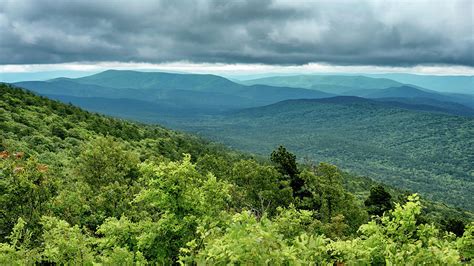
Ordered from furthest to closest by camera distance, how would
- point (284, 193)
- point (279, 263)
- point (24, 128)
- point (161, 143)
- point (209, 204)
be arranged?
1. point (161, 143)
2. point (24, 128)
3. point (284, 193)
4. point (209, 204)
5. point (279, 263)

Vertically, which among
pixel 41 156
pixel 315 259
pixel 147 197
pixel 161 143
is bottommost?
pixel 161 143

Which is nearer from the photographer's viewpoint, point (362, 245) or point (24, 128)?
point (362, 245)

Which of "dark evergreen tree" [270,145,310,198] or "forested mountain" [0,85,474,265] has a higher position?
"forested mountain" [0,85,474,265]

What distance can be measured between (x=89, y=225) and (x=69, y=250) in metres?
9.56

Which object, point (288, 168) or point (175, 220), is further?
point (288, 168)

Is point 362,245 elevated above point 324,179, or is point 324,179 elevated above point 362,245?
point 362,245

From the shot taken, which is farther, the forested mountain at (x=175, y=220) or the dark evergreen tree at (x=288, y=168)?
the dark evergreen tree at (x=288, y=168)

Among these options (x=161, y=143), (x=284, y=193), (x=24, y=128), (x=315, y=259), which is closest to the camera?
(x=315, y=259)

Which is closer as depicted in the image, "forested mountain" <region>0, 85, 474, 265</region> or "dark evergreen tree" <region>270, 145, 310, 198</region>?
"forested mountain" <region>0, 85, 474, 265</region>

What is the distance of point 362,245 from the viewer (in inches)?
485

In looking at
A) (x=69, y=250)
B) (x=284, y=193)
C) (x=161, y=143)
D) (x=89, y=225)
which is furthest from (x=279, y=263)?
(x=161, y=143)

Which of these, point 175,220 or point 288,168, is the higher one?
point 175,220

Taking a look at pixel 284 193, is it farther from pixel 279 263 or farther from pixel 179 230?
pixel 279 263

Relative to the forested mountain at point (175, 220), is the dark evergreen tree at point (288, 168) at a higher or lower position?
lower
